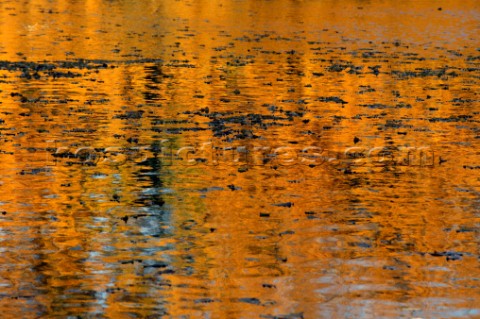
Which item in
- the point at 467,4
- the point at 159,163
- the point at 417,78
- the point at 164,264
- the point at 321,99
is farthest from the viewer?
the point at 467,4

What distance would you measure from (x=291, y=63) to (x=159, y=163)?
2327 cm

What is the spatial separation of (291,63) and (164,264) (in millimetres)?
31045

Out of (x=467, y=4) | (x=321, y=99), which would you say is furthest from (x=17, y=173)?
(x=467, y=4)

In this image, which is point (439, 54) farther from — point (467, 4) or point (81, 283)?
point (467, 4)

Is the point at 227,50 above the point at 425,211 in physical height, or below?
above

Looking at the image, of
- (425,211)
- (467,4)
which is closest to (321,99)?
(425,211)

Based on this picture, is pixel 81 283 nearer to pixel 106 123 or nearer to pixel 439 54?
pixel 106 123

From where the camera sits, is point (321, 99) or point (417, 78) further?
point (417, 78)

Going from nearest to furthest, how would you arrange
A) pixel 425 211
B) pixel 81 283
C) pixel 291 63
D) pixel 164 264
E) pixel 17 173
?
1. pixel 81 283
2. pixel 164 264
3. pixel 425 211
4. pixel 17 173
5. pixel 291 63

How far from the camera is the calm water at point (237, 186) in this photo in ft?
43.8

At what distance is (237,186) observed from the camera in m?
20.2

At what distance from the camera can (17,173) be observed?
824 inches

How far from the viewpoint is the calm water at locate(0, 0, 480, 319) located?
43.8 ft

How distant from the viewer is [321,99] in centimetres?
3350
